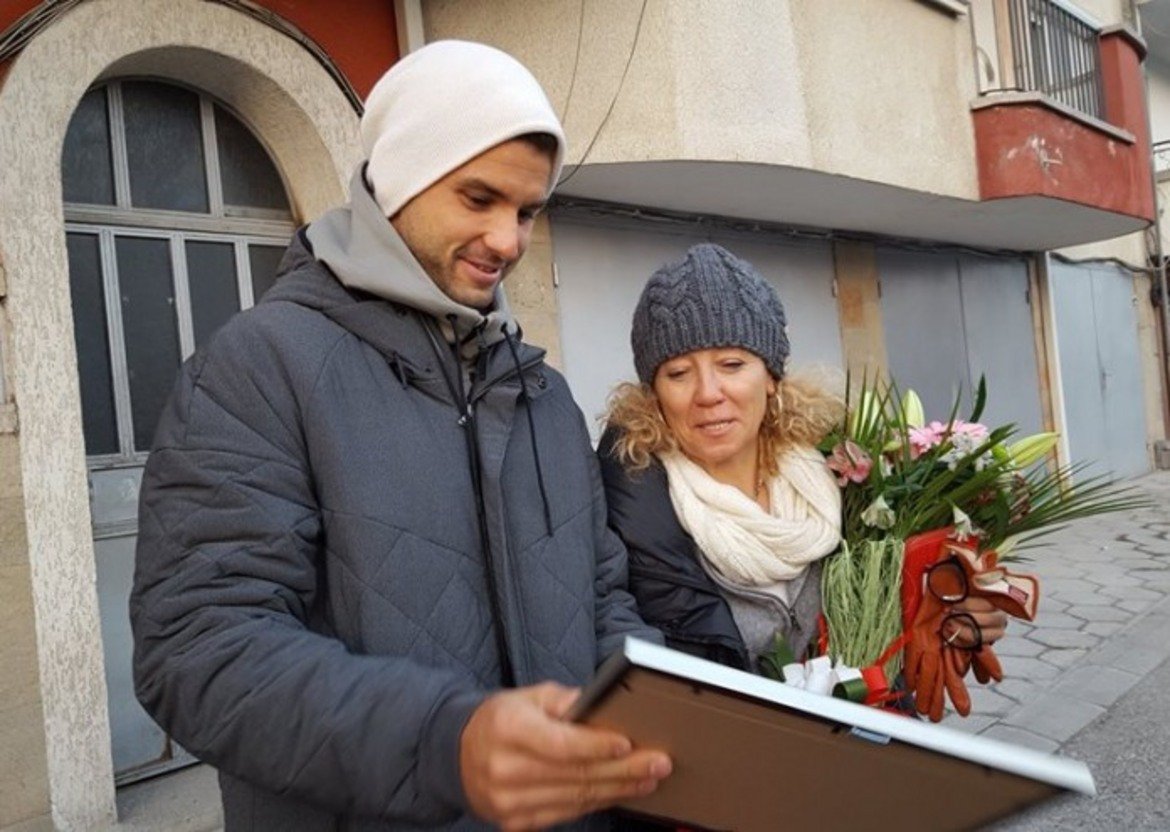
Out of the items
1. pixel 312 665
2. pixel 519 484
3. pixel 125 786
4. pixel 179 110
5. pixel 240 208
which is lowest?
pixel 125 786

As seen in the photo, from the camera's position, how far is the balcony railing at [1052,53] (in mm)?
9102

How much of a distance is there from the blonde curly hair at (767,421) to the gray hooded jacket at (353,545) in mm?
454

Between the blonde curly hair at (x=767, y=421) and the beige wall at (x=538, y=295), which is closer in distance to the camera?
the blonde curly hair at (x=767, y=421)

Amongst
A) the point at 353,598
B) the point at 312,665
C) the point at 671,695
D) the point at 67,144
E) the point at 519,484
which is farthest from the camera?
the point at 67,144

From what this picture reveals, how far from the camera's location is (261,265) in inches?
180

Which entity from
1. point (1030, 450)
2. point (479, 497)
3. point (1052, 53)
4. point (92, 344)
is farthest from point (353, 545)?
point (1052, 53)

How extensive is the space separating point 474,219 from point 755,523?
33.5 inches

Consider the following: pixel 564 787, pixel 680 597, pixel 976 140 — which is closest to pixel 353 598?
pixel 564 787

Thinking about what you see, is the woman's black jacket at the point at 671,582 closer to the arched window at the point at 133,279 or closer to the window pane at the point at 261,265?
the arched window at the point at 133,279

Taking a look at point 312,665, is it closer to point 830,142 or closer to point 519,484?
point 519,484

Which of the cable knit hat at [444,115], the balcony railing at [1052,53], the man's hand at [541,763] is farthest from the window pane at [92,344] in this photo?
the balcony railing at [1052,53]

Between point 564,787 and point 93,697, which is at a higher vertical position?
point 564,787

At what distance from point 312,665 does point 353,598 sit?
0.52 ft

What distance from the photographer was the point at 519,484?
1379 millimetres
